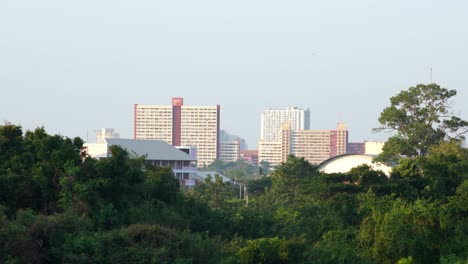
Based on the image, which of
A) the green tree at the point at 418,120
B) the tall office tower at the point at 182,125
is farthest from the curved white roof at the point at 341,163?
the tall office tower at the point at 182,125

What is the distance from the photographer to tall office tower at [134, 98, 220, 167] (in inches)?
6831

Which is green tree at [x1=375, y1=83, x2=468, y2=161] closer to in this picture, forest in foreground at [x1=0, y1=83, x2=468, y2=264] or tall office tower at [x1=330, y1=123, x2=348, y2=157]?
forest in foreground at [x1=0, y1=83, x2=468, y2=264]

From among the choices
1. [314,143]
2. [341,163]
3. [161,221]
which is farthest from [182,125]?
[161,221]

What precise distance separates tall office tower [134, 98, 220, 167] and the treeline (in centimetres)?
14090

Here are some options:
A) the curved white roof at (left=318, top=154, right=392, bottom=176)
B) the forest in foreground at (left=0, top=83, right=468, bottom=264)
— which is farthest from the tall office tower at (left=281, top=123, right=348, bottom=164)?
the forest in foreground at (left=0, top=83, right=468, bottom=264)

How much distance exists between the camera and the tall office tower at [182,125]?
174 metres

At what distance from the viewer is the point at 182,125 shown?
180875 mm

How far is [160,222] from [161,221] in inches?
5.6

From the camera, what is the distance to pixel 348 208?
100ft

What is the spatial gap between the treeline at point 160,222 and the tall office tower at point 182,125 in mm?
140903

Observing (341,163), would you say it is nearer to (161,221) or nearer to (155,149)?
(155,149)

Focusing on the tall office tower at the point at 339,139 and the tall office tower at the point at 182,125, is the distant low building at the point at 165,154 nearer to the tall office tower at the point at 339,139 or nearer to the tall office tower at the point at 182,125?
the tall office tower at the point at 182,125

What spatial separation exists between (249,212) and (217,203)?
14287 mm

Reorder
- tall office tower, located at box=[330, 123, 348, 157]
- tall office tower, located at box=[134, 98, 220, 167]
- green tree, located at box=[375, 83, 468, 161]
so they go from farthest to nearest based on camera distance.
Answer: tall office tower, located at box=[330, 123, 348, 157]
tall office tower, located at box=[134, 98, 220, 167]
green tree, located at box=[375, 83, 468, 161]
